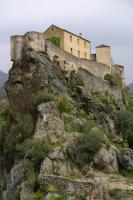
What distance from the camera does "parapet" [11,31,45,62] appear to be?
6316cm

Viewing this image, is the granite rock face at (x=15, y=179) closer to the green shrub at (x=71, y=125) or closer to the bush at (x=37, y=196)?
the green shrub at (x=71, y=125)

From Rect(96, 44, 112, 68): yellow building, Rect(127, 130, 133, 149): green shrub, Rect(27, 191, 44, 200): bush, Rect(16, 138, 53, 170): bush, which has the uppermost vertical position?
Rect(96, 44, 112, 68): yellow building

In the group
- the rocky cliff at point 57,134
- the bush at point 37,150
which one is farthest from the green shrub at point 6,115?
the bush at point 37,150

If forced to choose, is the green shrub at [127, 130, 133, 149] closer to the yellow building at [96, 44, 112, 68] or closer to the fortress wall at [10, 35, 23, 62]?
the fortress wall at [10, 35, 23, 62]

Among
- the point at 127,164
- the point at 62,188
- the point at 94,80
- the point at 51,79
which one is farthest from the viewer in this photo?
the point at 94,80

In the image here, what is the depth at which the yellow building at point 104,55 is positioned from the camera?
3083 inches

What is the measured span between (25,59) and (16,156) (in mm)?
9148

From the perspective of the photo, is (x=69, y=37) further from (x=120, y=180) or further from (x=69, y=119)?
(x=120, y=180)

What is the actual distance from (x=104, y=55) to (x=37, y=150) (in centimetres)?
2775

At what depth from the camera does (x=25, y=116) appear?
6166 centimetres

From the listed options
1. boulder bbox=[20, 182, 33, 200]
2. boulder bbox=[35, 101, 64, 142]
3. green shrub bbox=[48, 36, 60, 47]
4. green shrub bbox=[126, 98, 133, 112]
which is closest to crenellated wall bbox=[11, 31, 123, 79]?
green shrub bbox=[48, 36, 60, 47]

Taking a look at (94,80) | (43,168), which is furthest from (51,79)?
(43,168)

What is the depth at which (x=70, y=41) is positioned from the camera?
2830 inches

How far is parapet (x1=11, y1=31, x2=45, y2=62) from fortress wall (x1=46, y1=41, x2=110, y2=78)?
1.20m
